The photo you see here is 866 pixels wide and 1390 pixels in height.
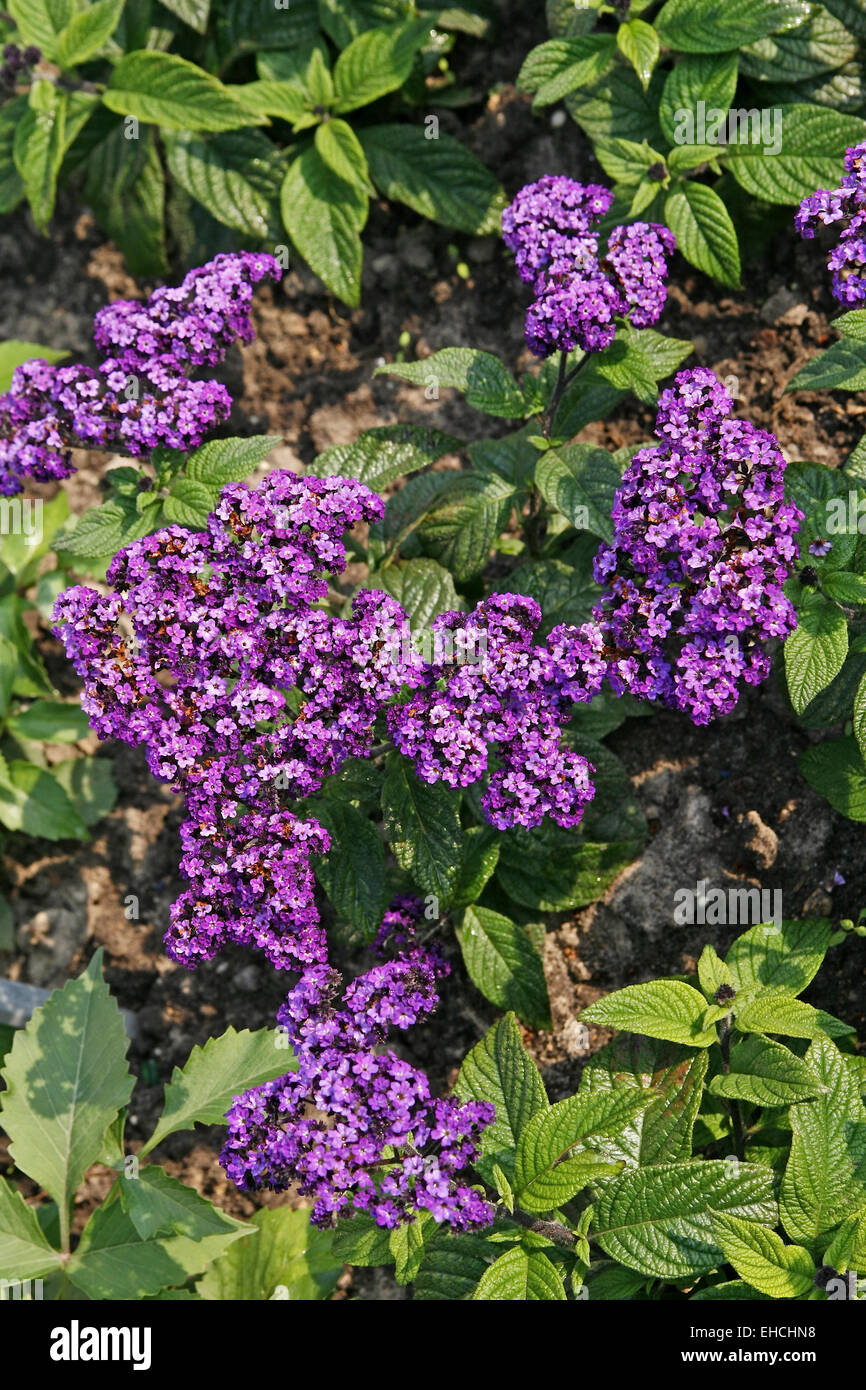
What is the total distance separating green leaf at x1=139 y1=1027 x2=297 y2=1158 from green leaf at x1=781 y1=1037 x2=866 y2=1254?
A: 1.91m

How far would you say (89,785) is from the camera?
6.29 m

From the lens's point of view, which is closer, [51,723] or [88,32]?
[88,32]

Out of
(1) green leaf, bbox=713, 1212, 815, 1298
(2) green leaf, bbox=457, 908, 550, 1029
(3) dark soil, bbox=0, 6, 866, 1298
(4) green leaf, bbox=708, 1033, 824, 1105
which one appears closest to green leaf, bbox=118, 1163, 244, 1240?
(3) dark soil, bbox=0, 6, 866, 1298

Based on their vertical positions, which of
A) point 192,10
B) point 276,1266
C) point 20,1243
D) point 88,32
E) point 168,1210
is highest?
point 192,10

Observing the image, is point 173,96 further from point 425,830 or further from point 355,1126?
point 355,1126

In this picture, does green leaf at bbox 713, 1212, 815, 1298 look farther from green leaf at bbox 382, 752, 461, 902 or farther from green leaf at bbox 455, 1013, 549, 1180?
green leaf at bbox 382, 752, 461, 902

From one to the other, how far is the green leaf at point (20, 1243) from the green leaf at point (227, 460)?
2980 mm

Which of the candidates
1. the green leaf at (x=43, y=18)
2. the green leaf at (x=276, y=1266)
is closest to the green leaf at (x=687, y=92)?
the green leaf at (x=43, y=18)

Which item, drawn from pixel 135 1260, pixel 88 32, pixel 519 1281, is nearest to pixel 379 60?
pixel 88 32

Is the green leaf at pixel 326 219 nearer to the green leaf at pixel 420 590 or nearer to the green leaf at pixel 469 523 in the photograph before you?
the green leaf at pixel 469 523

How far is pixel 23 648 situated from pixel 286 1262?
3.29 m

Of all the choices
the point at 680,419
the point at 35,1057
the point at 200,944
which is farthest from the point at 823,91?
the point at 35,1057

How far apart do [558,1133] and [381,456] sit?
281cm

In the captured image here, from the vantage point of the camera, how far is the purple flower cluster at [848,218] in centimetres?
436
